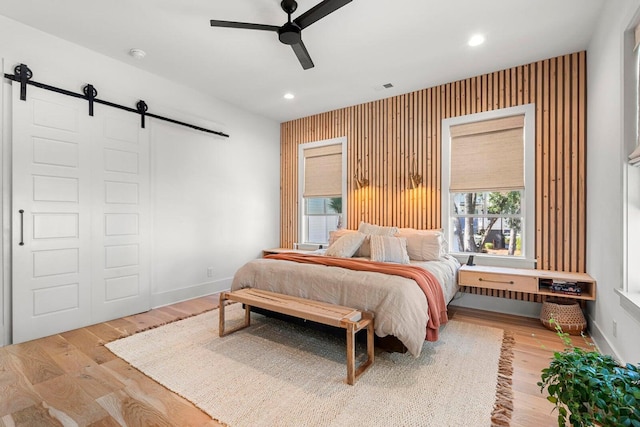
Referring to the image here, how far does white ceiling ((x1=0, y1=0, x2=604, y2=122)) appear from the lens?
2594mm

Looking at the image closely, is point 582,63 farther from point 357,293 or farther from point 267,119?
point 267,119

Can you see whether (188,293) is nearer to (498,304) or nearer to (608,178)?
(498,304)

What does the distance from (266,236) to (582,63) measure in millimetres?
4830

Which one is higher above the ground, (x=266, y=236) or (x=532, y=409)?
(x=266, y=236)

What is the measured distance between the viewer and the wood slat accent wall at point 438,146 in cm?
331

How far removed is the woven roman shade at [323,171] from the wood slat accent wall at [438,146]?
0.69ft

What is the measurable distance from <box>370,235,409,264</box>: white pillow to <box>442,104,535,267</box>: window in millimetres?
882

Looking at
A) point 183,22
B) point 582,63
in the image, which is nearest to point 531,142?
point 582,63

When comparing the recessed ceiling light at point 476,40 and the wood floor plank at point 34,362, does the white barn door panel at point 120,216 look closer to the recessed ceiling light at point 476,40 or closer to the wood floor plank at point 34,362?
the wood floor plank at point 34,362

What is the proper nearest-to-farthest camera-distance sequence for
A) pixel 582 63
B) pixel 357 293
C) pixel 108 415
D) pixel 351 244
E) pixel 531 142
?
pixel 108 415 → pixel 357 293 → pixel 582 63 → pixel 531 142 → pixel 351 244

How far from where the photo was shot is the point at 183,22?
9.16 ft

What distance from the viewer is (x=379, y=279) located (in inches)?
99.6

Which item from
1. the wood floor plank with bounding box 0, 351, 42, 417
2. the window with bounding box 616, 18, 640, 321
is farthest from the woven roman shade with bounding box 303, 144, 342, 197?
the wood floor plank with bounding box 0, 351, 42, 417

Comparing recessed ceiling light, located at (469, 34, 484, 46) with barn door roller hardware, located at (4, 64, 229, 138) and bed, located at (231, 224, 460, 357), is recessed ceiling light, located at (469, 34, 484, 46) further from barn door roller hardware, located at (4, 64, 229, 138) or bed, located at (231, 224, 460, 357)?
barn door roller hardware, located at (4, 64, 229, 138)
